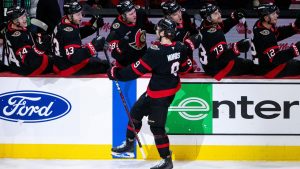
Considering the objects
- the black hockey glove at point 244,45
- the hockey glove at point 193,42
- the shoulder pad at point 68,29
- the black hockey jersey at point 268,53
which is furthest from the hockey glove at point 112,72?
the black hockey jersey at point 268,53

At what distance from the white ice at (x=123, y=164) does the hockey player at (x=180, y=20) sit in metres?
1.23

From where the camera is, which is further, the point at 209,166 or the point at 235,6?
the point at 235,6

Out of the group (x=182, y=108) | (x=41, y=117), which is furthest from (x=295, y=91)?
(x=41, y=117)

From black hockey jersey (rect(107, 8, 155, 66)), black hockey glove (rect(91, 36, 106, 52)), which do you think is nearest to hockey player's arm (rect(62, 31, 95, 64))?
black hockey glove (rect(91, 36, 106, 52))

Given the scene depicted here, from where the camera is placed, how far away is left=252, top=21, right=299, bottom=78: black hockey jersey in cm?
862

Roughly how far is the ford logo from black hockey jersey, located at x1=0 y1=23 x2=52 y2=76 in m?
0.25

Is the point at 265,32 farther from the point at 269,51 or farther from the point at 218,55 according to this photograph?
the point at 218,55

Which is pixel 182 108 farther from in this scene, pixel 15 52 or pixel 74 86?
pixel 15 52

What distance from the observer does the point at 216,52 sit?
874cm

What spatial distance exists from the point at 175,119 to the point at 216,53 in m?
0.83

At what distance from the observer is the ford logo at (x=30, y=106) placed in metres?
8.83

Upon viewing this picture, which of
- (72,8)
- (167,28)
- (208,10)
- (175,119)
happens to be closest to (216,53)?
(208,10)

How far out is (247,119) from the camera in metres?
8.76

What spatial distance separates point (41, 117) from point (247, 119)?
2.21 metres
